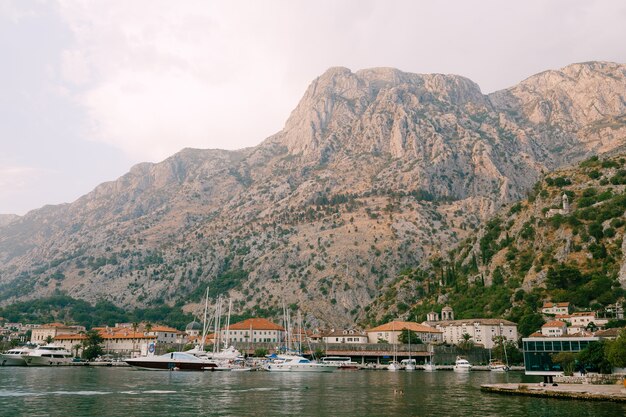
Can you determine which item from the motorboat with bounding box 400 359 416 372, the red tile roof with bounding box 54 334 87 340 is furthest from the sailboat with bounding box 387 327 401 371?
the red tile roof with bounding box 54 334 87 340

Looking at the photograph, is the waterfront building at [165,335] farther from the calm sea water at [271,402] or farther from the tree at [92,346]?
the calm sea water at [271,402]

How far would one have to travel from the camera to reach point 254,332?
587ft

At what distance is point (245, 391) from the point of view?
7175 cm

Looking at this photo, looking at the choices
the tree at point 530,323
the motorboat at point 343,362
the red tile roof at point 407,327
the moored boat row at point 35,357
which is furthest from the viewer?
the red tile roof at point 407,327

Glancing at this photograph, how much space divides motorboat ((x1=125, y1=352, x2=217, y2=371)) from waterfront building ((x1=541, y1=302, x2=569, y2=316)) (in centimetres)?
8099

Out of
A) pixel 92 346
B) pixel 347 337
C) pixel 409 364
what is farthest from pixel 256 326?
pixel 409 364

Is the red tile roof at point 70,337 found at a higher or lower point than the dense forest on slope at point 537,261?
Result: lower

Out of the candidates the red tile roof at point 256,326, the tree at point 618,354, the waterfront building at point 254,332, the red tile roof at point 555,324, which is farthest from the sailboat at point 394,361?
the tree at point 618,354

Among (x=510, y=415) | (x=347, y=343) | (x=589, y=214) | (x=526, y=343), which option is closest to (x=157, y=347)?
(x=347, y=343)

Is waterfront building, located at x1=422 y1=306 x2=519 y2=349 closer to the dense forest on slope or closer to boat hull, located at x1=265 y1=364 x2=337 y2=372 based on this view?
the dense forest on slope

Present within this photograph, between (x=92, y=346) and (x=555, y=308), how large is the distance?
416ft

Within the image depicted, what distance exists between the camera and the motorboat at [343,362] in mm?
142550

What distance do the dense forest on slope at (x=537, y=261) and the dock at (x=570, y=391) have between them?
73.3 meters

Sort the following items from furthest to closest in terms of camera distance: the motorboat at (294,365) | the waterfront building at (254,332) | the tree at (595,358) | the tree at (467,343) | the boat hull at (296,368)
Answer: the waterfront building at (254,332) → the tree at (467,343) → the motorboat at (294,365) → the boat hull at (296,368) → the tree at (595,358)
